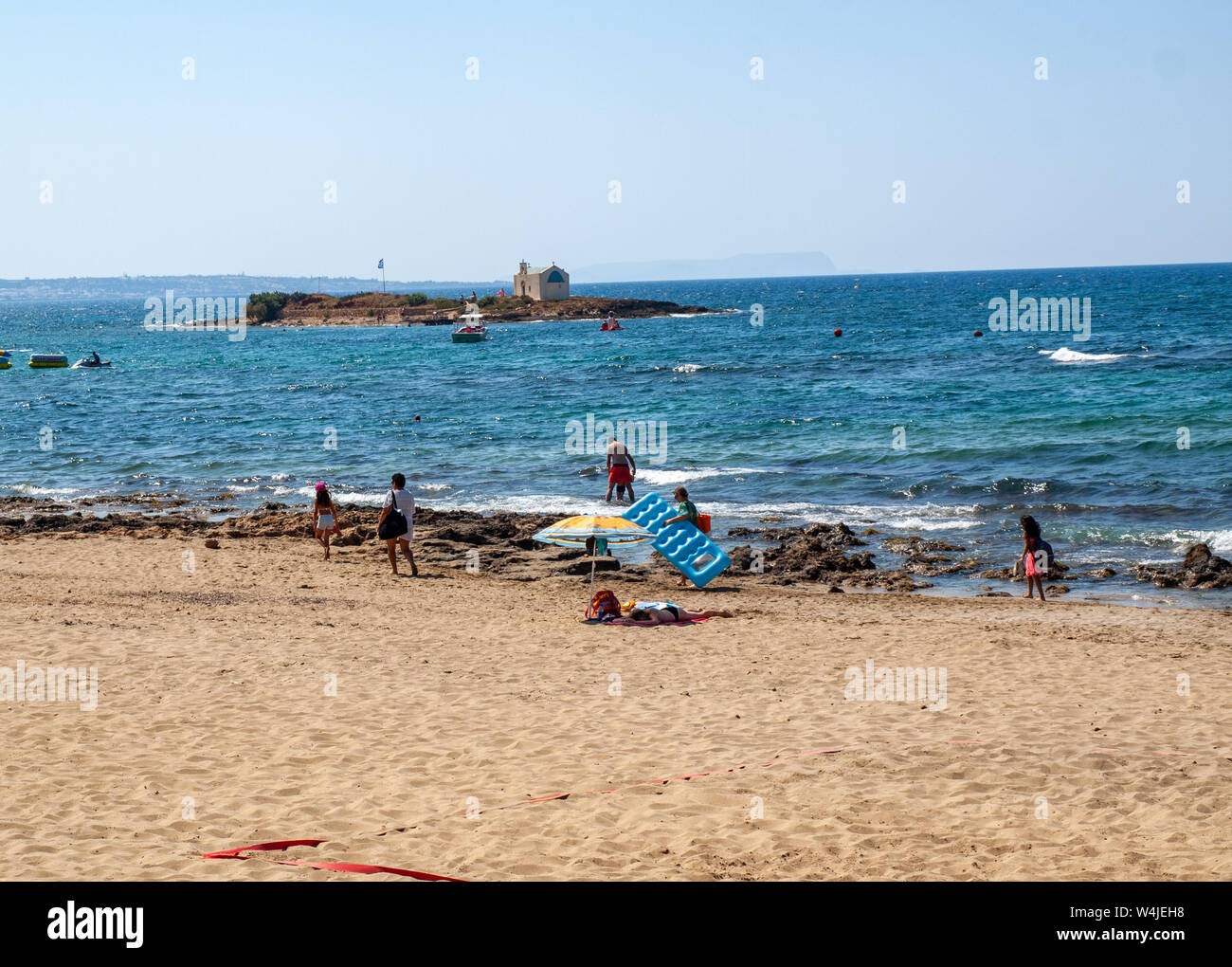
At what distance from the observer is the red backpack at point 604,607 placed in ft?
44.2

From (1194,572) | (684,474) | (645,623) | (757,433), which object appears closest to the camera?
(645,623)

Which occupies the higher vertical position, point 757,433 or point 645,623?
point 757,433

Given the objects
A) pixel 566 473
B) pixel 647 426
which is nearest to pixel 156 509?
pixel 566 473

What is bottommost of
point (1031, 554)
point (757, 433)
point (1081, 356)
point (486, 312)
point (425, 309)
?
point (1031, 554)

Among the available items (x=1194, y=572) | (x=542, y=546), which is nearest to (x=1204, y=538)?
(x=1194, y=572)

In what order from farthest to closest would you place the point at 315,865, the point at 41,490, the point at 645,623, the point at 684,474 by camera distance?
1. the point at 684,474
2. the point at 41,490
3. the point at 645,623
4. the point at 315,865

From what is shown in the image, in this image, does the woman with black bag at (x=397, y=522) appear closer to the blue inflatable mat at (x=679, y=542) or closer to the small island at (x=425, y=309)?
the blue inflatable mat at (x=679, y=542)

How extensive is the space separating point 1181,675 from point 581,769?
6525 mm

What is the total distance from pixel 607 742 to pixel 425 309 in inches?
5056

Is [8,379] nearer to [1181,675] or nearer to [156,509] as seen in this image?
[156,509]

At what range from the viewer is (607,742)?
8.46 m

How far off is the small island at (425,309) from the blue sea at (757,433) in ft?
164

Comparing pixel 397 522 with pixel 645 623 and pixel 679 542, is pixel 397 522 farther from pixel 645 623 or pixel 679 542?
pixel 645 623

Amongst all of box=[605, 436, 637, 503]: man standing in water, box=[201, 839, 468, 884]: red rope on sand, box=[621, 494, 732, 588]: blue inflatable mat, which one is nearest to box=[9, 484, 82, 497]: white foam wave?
box=[605, 436, 637, 503]: man standing in water
